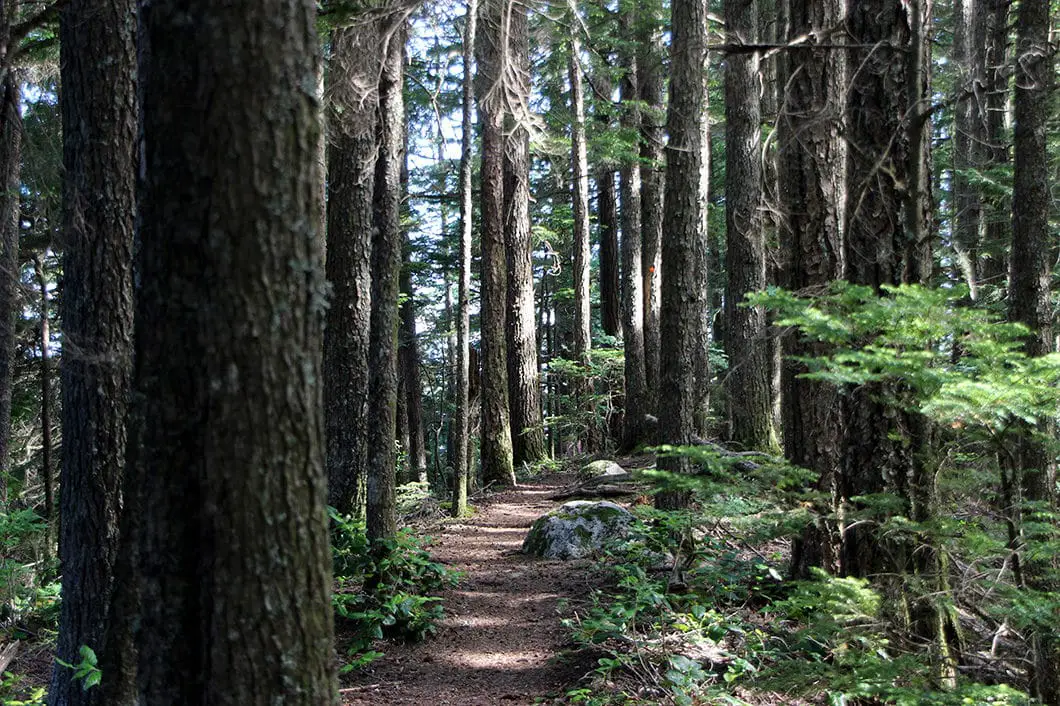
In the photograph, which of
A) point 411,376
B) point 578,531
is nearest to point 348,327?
point 578,531

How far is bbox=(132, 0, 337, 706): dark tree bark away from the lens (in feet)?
7.41

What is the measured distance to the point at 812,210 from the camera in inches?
256

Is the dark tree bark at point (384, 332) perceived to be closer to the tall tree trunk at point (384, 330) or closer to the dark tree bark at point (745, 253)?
the tall tree trunk at point (384, 330)

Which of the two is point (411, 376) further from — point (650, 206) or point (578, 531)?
point (578, 531)

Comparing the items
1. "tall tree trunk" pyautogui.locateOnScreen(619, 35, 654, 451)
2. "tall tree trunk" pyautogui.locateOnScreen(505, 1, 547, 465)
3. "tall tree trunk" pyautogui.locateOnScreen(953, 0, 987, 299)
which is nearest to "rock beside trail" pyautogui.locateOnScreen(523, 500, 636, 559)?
"tall tree trunk" pyautogui.locateOnScreen(505, 1, 547, 465)

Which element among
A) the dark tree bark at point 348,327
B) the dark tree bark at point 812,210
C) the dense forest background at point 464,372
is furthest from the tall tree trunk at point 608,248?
the dark tree bark at point 812,210

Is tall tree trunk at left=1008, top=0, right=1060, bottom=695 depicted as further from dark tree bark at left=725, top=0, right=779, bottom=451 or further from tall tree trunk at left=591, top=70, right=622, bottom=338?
tall tree trunk at left=591, top=70, right=622, bottom=338

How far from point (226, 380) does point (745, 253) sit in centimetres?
1138

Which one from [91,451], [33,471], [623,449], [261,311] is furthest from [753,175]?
[33,471]

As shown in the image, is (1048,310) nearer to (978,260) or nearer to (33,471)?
(978,260)

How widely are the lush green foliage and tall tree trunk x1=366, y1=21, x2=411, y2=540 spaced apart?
0.87ft

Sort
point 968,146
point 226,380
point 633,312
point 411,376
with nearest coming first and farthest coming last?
1. point 226,380
2. point 633,312
3. point 968,146
4. point 411,376

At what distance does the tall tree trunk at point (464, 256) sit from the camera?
31.4ft

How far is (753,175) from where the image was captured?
12.6 meters
